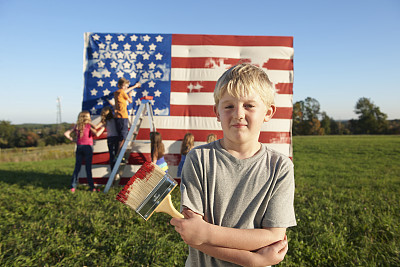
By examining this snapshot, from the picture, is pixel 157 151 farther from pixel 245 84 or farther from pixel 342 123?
pixel 342 123

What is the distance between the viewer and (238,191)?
101 centimetres

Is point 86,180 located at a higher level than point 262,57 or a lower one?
lower

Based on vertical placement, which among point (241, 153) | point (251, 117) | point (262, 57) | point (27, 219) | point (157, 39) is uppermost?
point (157, 39)

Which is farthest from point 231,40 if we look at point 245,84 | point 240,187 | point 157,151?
point 240,187

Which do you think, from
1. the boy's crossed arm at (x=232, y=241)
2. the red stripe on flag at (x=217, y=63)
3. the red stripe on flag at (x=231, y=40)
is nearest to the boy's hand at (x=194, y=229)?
the boy's crossed arm at (x=232, y=241)

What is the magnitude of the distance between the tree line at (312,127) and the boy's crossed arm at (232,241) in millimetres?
46933

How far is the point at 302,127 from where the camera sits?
50.9 meters

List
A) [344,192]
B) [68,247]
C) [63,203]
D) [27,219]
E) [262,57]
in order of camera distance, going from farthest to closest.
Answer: [262,57], [344,192], [63,203], [27,219], [68,247]

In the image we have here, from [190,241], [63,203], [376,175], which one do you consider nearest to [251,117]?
[190,241]

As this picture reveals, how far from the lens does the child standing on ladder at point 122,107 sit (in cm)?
550

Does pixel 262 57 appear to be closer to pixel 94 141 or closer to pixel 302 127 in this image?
pixel 94 141

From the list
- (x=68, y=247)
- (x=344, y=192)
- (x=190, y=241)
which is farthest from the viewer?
(x=344, y=192)

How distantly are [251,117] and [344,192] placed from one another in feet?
18.0

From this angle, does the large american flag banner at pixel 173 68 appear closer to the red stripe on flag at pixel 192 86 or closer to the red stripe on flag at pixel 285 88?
the red stripe on flag at pixel 192 86
